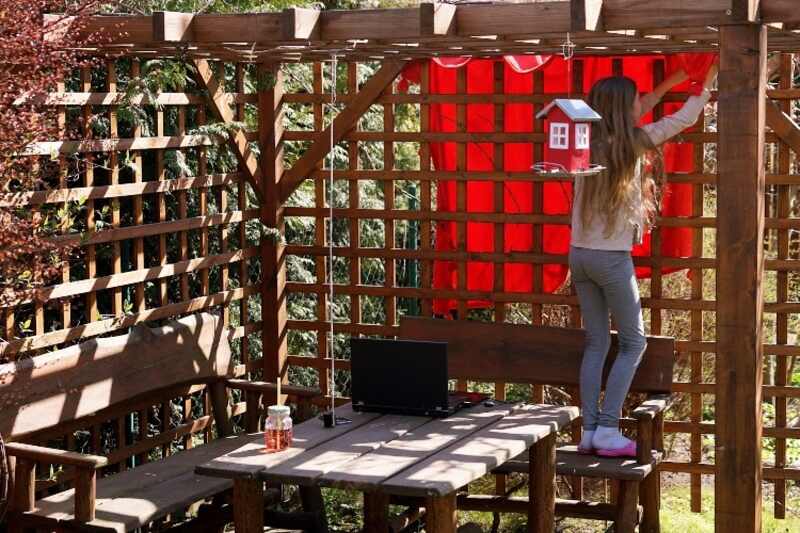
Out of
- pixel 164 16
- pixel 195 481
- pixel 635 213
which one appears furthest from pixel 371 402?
pixel 164 16

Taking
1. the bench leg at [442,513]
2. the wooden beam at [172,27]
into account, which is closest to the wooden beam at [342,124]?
the wooden beam at [172,27]

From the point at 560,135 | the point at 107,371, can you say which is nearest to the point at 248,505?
the point at 107,371

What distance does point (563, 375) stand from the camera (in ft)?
19.9

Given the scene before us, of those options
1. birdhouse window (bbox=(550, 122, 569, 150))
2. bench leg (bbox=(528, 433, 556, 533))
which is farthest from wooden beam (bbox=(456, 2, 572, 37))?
bench leg (bbox=(528, 433, 556, 533))

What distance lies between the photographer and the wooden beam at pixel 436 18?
15.6 feet

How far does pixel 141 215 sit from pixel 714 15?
2.62 meters

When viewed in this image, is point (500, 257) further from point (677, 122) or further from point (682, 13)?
point (682, 13)

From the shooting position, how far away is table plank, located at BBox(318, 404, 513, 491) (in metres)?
4.34

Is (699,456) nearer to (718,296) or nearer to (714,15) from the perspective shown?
(718,296)

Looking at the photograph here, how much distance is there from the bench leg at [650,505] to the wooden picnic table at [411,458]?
790 mm

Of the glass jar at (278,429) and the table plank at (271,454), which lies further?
the glass jar at (278,429)

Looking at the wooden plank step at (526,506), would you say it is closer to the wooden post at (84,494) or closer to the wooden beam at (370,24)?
the wooden post at (84,494)

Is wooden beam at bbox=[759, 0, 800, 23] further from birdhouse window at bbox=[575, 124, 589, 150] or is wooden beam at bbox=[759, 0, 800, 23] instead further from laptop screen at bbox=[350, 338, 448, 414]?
laptop screen at bbox=[350, 338, 448, 414]

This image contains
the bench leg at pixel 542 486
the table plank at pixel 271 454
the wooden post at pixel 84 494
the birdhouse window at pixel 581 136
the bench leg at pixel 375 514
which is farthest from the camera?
the bench leg at pixel 375 514
